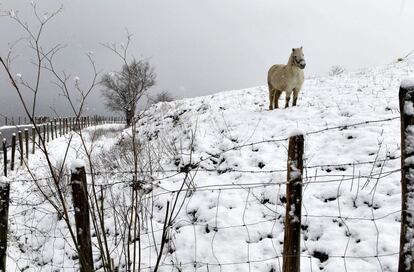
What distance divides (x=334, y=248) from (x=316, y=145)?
3112 millimetres

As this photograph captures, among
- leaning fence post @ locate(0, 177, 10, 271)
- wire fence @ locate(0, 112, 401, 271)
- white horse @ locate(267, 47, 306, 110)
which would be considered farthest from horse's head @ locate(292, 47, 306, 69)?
leaning fence post @ locate(0, 177, 10, 271)

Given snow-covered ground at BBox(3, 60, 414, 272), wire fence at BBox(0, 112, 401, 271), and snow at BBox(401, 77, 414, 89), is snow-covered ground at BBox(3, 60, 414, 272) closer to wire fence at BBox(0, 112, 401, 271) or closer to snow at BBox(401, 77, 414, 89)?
wire fence at BBox(0, 112, 401, 271)

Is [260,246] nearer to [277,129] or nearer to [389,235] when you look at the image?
[389,235]

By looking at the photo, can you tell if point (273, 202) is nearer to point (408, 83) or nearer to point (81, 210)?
point (81, 210)

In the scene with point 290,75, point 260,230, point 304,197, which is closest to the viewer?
point 260,230

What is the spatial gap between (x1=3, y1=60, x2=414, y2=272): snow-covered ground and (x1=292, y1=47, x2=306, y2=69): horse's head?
50.2 inches

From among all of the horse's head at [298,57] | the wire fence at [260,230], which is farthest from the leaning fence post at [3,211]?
the horse's head at [298,57]

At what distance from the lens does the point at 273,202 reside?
4879mm

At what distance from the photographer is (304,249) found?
391 cm

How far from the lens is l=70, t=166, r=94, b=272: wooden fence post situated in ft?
8.75

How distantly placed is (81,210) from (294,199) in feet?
5.22

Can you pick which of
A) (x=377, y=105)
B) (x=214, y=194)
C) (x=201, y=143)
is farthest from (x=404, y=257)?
(x=377, y=105)

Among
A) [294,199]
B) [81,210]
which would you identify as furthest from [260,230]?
[81,210]

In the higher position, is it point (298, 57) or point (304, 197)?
point (298, 57)
